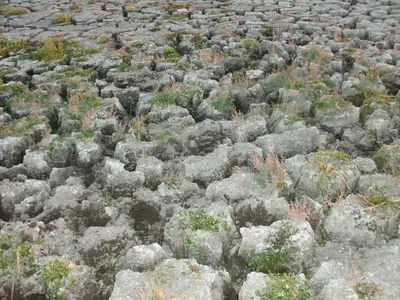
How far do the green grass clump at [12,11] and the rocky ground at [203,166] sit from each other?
130 inches

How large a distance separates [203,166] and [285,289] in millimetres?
2204

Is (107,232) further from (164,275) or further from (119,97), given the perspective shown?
(119,97)

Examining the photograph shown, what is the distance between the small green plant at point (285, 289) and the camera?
380 cm

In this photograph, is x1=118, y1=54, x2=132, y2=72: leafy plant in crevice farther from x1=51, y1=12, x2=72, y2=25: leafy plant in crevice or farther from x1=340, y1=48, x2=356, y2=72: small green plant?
x1=340, y1=48, x2=356, y2=72: small green plant

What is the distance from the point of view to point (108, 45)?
10031 millimetres

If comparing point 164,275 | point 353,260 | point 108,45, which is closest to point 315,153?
point 353,260

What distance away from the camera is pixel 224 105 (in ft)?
23.5

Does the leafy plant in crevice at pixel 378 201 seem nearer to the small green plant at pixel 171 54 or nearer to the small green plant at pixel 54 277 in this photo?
the small green plant at pixel 54 277

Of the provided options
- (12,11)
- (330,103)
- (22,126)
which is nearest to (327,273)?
(330,103)

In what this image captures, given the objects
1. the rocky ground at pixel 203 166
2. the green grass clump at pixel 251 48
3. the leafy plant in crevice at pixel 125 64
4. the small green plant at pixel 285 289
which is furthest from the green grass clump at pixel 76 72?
the small green plant at pixel 285 289

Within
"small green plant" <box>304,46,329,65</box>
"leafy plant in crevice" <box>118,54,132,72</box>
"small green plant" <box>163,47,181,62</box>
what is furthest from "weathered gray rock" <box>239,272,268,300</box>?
"small green plant" <box>163,47,181,62</box>

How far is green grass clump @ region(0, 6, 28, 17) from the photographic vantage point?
13.1 metres

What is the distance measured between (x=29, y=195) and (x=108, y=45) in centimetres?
562

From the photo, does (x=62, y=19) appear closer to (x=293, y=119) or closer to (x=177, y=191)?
(x=293, y=119)
